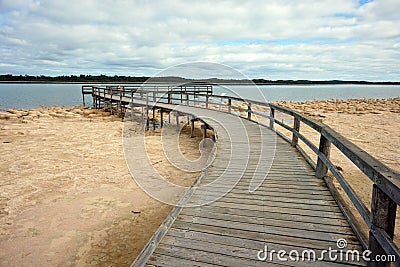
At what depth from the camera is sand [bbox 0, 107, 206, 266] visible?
150 inches

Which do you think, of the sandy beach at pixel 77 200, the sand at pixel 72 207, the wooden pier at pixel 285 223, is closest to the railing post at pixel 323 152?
the wooden pier at pixel 285 223

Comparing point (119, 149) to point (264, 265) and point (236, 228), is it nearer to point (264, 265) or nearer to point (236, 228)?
point (236, 228)

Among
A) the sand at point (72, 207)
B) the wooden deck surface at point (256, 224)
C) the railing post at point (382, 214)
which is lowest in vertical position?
the sand at point (72, 207)

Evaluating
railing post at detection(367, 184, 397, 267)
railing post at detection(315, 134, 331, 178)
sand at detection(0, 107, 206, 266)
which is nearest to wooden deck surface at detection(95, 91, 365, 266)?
railing post at detection(315, 134, 331, 178)

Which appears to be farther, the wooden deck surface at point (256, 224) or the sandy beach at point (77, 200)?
Result: the sandy beach at point (77, 200)

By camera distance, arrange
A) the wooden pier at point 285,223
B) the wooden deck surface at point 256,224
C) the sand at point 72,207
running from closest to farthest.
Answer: the wooden pier at point 285,223 < the wooden deck surface at point 256,224 < the sand at point 72,207

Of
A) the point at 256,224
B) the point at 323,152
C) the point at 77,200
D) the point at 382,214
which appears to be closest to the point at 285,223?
the point at 256,224

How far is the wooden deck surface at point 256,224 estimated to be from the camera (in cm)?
242

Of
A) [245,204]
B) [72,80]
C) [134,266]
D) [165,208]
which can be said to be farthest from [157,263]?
[72,80]

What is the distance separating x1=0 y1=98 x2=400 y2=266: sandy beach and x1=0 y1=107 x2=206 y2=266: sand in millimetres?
12

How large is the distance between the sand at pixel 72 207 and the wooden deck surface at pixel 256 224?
4.07 feet

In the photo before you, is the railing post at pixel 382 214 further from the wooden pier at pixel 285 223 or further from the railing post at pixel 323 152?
the railing post at pixel 323 152

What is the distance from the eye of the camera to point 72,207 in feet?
17.0

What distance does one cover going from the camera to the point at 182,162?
8398 millimetres
